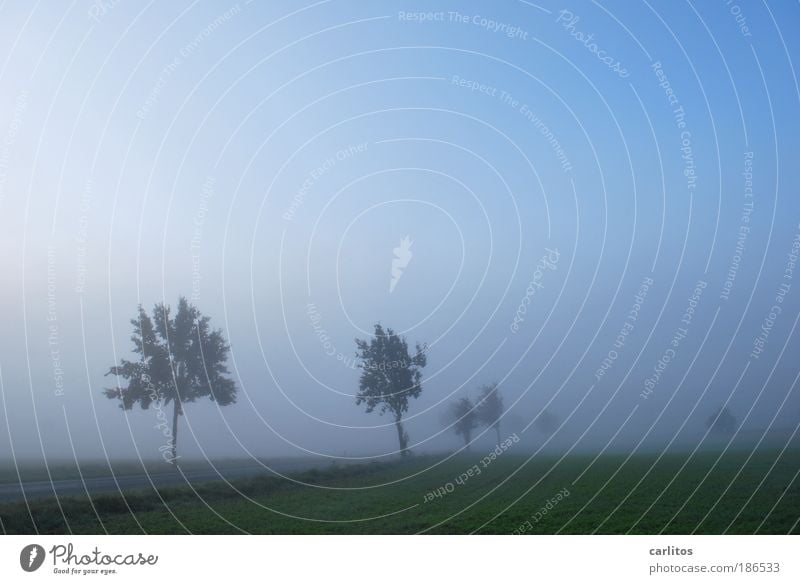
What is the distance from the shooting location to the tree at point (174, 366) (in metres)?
7.21

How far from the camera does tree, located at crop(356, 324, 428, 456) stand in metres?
7.21

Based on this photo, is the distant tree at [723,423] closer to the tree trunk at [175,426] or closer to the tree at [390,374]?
the tree at [390,374]

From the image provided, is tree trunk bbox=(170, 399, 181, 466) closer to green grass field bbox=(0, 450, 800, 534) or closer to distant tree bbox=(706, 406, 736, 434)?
green grass field bbox=(0, 450, 800, 534)

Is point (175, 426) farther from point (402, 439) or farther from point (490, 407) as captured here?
point (490, 407)

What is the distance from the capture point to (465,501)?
704 cm
